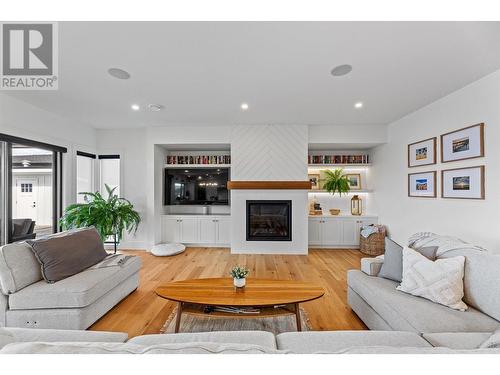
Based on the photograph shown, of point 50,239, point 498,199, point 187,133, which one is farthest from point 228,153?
point 498,199

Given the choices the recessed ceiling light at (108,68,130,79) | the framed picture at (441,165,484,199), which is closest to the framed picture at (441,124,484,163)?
the framed picture at (441,165,484,199)

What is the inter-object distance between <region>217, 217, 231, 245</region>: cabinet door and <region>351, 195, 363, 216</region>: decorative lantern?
282 cm

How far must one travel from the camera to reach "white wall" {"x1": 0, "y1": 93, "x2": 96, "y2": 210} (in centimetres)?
311

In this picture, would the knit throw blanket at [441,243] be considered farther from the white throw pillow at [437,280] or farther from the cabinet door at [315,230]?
the cabinet door at [315,230]

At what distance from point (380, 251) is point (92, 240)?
476cm

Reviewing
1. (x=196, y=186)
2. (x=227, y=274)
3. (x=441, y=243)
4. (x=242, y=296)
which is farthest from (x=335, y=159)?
(x=242, y=296)

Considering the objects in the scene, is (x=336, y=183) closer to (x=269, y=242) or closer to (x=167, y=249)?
(x=269, y=242)

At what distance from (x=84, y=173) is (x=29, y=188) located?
116 cm

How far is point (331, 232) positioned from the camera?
4820 millimetres

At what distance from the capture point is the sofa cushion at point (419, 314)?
1.45 meters

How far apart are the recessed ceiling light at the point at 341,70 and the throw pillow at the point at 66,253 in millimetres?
3338

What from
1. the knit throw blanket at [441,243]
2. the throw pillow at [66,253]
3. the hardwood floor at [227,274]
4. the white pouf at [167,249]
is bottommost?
the hardwood floor at [227,274]

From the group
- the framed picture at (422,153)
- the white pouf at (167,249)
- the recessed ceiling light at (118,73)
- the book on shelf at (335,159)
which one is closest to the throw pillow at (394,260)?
the framed picture at (422,153)

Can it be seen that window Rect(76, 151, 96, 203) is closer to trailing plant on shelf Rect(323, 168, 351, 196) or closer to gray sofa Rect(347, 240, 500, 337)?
trailing plant on shelf Rect(323, 168, 351, 196)
